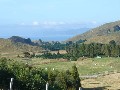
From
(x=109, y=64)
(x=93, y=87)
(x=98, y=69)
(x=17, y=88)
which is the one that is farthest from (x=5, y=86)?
(x=109, y=64)

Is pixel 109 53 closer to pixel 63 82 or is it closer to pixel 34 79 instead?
pixel 63 82

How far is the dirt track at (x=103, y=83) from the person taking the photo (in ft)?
250

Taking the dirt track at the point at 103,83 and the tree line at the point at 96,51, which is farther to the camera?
the tree line at the point at 96,51

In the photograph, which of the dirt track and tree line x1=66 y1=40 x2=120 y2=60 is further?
tree line x1=66 y1=40 x2=120 y2=60

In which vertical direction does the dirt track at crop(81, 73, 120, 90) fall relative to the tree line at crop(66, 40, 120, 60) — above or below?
below

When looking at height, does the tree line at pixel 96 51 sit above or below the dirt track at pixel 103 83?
above

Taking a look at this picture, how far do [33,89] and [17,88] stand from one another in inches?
102

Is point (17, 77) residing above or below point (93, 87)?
above

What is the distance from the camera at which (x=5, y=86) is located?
4434 centimetres

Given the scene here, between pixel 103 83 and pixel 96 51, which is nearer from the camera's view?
pixel 103 83

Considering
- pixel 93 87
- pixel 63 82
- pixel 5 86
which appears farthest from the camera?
pixel 93 87

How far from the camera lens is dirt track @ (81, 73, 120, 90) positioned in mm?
76250

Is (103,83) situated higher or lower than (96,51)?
lower

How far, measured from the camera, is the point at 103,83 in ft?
273
